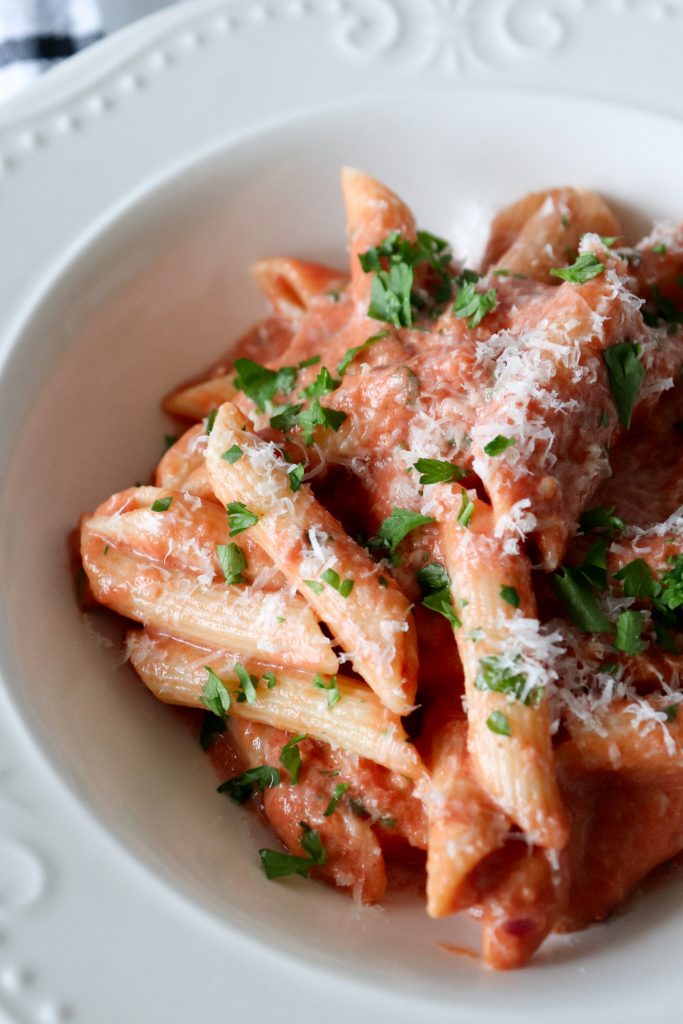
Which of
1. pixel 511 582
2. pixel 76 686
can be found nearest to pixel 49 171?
pixel 76 686

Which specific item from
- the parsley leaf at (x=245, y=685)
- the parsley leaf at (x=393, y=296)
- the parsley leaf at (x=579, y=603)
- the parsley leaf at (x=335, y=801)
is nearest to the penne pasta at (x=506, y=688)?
the parsley leaf at (x=579, y=603)

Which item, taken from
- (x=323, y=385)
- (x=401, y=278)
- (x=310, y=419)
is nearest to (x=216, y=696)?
(x=310, y=419)

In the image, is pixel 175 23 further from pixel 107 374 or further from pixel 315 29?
pixel 107 374

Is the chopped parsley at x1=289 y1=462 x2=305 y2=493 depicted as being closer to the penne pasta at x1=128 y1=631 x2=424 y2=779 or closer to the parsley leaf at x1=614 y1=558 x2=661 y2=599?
the penne pasta at x1=128 y1=631 x2=424 y2=779

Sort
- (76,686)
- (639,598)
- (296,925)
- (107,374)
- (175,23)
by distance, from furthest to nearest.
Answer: (175,23)
(107,374)
(76,686)
(639,598)
(296,925)

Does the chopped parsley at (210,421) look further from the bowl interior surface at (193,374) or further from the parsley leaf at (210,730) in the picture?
the parsley leaf at (210,730)

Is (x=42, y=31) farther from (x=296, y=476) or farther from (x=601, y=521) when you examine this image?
(x=601, y=521)
